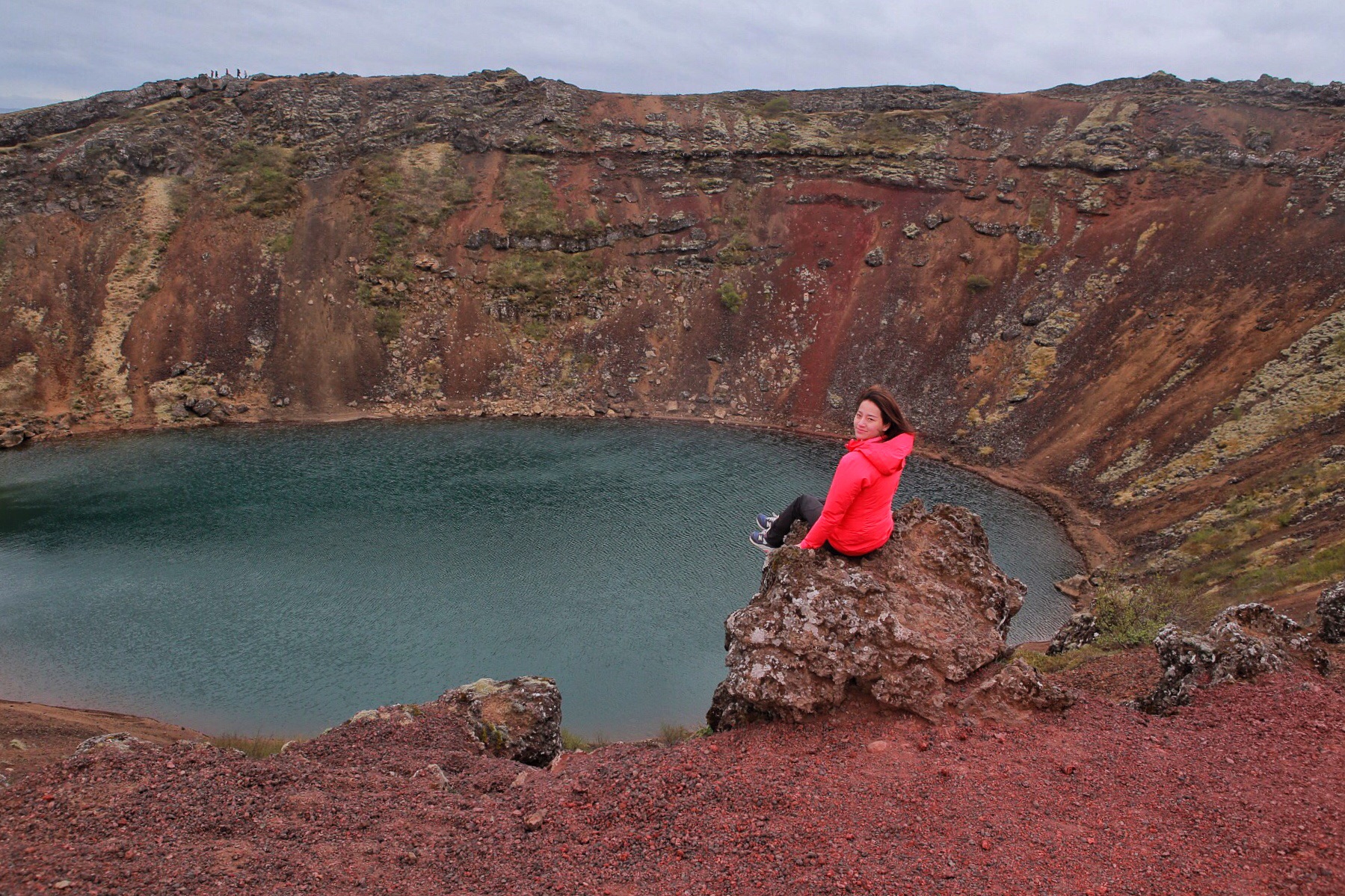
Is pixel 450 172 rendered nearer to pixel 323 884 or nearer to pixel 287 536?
pixel 287 536

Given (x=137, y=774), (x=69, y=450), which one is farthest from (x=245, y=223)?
(x=137, y=774)

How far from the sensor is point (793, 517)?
11.1m

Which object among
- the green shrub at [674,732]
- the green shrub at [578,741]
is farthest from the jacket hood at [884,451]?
the green shrub at [578,741]

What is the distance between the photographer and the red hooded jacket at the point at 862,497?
28.7 feet

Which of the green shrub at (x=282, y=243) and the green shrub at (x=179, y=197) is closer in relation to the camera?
the green shrub at (x=282, y=243)

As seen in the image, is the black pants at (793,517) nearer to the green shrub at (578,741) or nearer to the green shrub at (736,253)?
the green shrub at (578,741)

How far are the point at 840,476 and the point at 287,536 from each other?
31.4 meters

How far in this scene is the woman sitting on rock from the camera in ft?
28.6

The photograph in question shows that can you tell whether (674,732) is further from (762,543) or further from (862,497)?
(862,497)

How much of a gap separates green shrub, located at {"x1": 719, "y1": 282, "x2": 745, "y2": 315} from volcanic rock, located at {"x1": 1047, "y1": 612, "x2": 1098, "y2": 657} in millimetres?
38213

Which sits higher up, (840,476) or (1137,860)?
(840,476)

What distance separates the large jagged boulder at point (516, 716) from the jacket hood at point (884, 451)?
9.27 meters

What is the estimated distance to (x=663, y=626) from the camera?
2747cm

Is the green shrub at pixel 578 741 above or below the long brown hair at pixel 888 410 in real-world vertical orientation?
below
